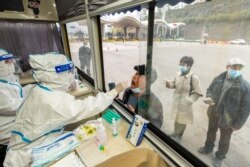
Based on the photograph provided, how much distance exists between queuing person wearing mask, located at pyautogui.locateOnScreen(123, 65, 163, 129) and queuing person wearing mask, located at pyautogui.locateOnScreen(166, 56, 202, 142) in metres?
0.21

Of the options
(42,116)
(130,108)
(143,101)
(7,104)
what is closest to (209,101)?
(143,101)

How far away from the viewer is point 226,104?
3.66 feet

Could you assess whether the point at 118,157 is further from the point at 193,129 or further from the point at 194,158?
the point at 193,129

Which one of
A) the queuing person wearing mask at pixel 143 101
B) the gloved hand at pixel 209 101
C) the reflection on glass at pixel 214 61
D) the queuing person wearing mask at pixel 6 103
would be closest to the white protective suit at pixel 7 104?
the queuing person wearing mask at pixel 6 103

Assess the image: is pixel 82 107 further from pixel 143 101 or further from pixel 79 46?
pixel 79 46

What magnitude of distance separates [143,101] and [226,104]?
685 mm

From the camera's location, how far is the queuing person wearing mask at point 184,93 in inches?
50.4

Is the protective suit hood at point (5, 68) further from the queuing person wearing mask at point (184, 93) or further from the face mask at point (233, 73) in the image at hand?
the face mask at point (233, 73)

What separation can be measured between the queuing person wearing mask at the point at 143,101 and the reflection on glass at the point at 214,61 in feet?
0.50

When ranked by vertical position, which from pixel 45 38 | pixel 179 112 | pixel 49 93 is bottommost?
pixel 179 112

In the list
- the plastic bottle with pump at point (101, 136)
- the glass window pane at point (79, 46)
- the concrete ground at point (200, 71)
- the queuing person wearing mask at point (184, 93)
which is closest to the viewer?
the plastic bottle with pump at point (101, 136)

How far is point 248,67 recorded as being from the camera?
100 centimetres

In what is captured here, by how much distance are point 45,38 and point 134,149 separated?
2893 mm

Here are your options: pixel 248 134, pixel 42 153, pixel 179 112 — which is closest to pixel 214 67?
pixel 179 112
